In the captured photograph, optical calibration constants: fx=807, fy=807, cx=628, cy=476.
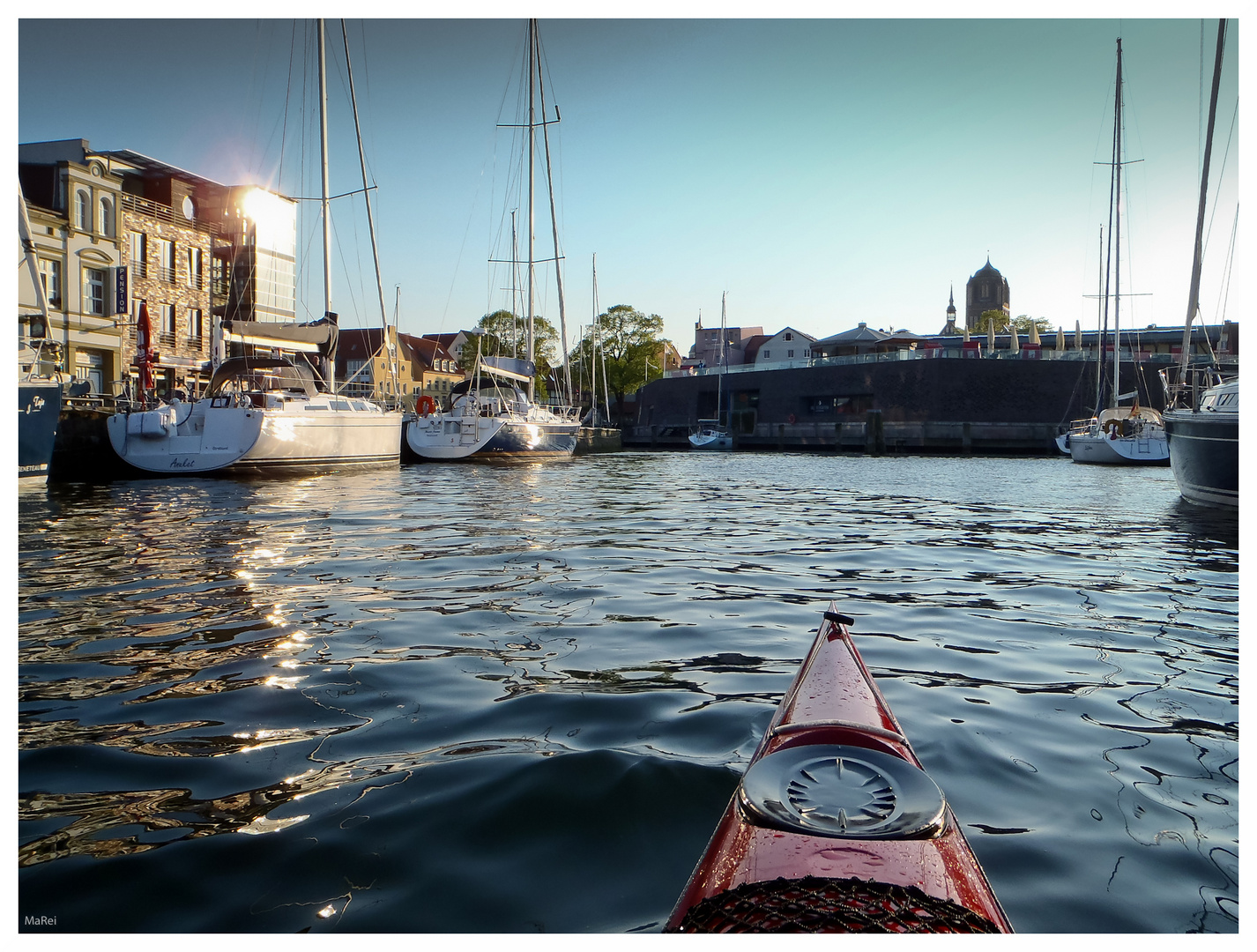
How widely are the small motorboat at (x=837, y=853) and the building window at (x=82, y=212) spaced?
2955 cm

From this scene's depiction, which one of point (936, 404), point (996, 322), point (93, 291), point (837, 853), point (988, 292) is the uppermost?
point (988, 292)

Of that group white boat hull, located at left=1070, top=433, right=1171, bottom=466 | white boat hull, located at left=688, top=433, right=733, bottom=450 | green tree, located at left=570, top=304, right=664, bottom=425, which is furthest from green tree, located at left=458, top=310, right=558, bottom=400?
white boat hull, located at left=1070, top=433, right=1171, bottom=466

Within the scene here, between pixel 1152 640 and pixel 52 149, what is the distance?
31.6 metres

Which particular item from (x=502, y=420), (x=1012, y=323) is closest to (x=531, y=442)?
(x=502, y=420)

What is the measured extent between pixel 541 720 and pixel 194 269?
32.8m

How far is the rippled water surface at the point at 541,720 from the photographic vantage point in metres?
2.12

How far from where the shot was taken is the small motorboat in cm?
146

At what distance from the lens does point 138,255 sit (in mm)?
27641

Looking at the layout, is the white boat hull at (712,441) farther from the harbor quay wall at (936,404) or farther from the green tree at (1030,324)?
the green tree at (1030,324)

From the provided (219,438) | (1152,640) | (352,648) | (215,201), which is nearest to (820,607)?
(1152,640)

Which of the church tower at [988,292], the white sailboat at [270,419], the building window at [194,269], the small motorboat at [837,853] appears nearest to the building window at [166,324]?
the building window at [194,269]

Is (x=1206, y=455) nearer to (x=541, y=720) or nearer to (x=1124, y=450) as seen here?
(x=541, y=720)

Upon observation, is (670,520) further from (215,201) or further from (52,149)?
(215,201)

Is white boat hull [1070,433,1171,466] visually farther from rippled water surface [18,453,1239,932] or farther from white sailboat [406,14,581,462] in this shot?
rippled water surface [18,453,1239,932]
